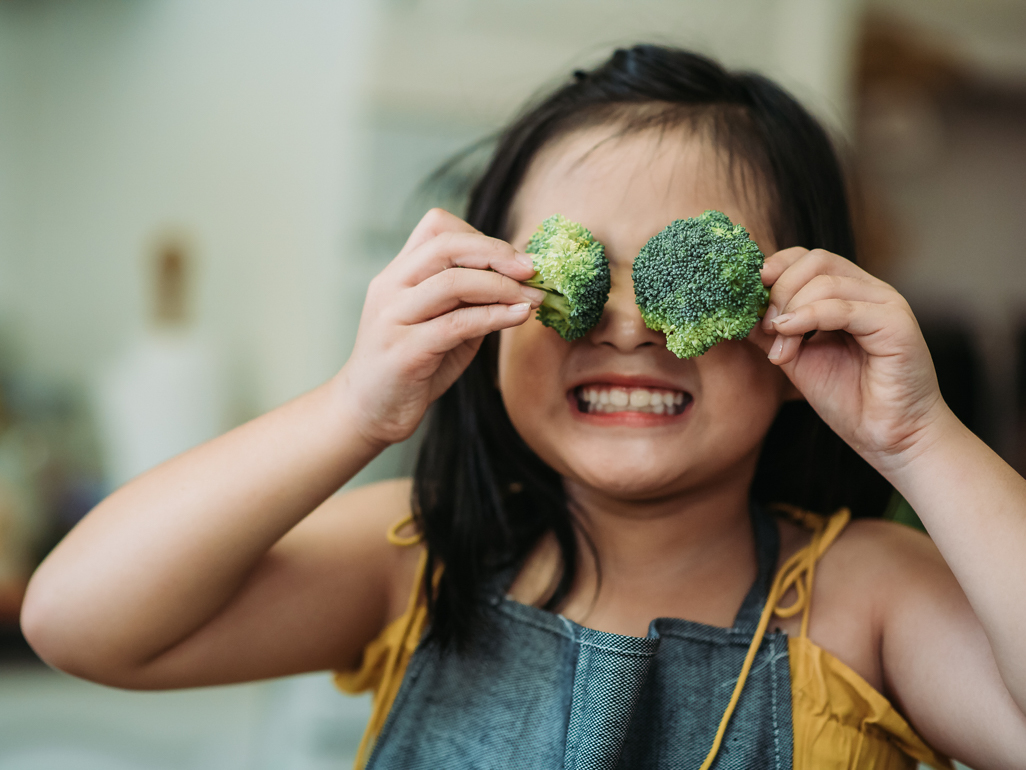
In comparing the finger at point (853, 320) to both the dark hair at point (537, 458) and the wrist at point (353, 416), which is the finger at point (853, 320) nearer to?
the dark hair at point (537, 458)

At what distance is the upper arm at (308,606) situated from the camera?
89 cm

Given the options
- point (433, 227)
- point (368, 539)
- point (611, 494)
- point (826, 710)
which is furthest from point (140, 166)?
point (826, 710)

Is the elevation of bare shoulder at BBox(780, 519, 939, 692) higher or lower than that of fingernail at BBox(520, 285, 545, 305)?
lower

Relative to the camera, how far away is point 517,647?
92 centimetres

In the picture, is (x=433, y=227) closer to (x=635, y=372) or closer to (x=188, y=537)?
(x=635, y=372)

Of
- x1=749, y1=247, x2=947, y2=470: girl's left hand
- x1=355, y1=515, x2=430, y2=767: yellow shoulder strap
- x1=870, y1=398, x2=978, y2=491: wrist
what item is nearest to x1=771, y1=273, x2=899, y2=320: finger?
x1=749, y1=247, x2=947, y2=470: girl's left hand

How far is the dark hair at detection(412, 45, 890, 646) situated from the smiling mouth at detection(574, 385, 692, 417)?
202mm

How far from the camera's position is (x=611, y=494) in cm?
86

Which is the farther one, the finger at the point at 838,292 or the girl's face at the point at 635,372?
the girl's face at the point at 635,372

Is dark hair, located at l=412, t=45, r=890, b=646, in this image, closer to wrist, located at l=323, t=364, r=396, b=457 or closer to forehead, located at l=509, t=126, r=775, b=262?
forehead, located at l=509, t=126, r=775, b=262

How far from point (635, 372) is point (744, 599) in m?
0.29

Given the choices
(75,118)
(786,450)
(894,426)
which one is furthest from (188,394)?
(894,426)

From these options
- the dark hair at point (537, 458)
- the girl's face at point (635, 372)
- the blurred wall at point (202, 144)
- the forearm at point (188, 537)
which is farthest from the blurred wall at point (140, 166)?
the girl's face at point (635, 372)

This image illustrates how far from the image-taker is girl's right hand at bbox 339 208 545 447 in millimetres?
742
